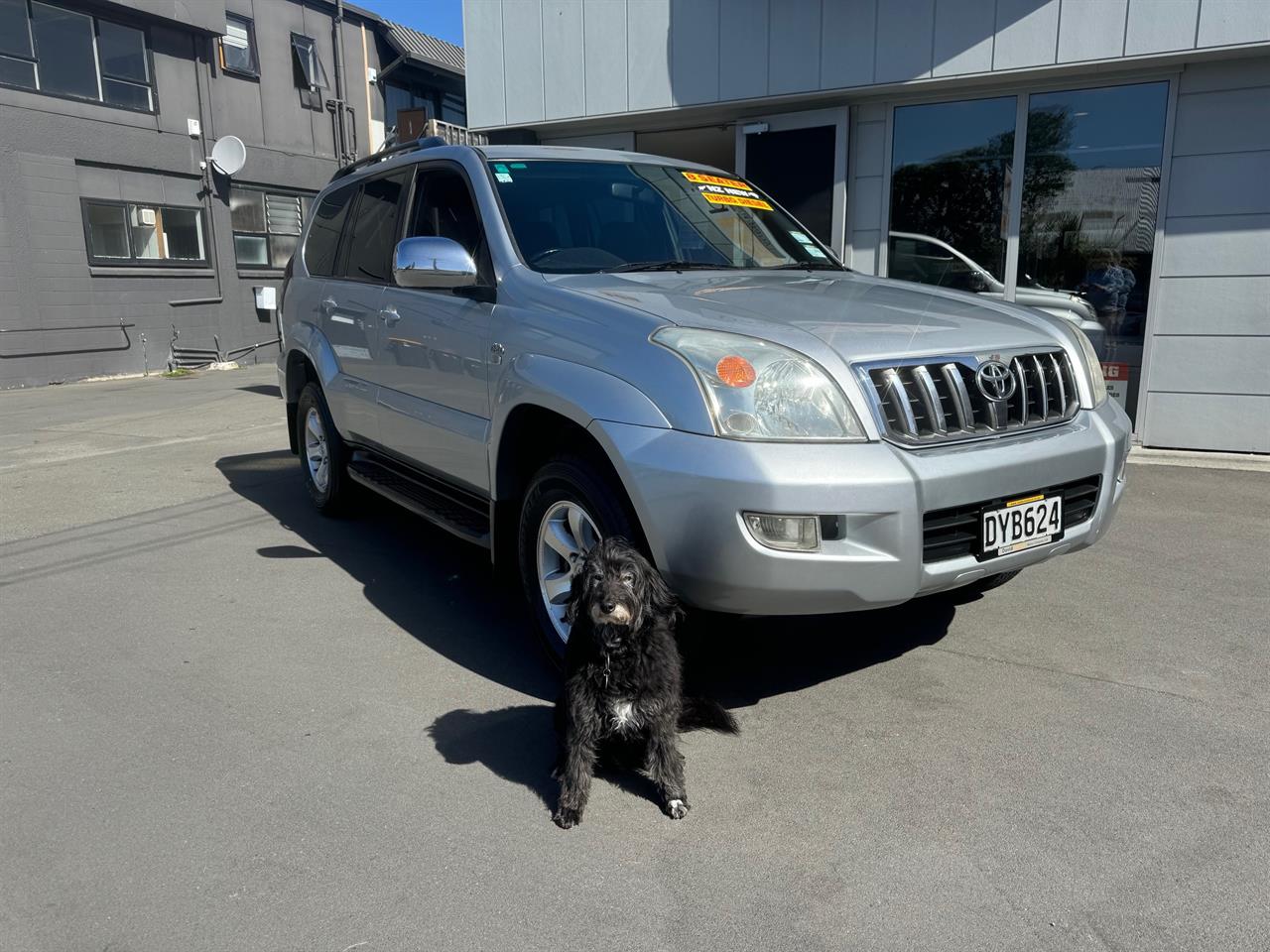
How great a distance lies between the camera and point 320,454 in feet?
20.1

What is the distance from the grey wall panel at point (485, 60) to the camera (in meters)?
10.1

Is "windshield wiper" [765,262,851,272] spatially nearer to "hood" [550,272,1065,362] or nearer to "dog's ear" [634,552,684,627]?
"hood" [550,272,1065,362]

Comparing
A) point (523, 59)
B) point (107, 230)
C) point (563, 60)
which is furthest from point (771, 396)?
point (107, 230)

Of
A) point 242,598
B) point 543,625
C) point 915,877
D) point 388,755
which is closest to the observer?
point 915,877

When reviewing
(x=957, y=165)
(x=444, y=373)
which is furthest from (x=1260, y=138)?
(x=444, y=373)

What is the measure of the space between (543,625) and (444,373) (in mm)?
1255

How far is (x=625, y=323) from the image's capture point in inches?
126

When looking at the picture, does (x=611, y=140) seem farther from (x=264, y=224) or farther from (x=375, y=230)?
(x=264, y=224)

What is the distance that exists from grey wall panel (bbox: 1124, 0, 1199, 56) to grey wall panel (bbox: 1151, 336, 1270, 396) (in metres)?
2.24

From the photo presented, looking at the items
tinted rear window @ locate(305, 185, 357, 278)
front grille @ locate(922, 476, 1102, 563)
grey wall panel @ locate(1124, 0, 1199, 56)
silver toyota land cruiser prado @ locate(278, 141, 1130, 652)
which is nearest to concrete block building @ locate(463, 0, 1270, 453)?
grey wall panel @ locate(1124, 0, 1199, 56)

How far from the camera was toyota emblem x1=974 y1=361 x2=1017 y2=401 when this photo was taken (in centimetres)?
321

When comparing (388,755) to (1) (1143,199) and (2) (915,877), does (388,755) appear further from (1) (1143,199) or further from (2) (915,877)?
(1) (1143,199)

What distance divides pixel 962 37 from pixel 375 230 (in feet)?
17.6

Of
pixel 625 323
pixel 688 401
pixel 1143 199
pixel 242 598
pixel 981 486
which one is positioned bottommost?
pixel 242 598
